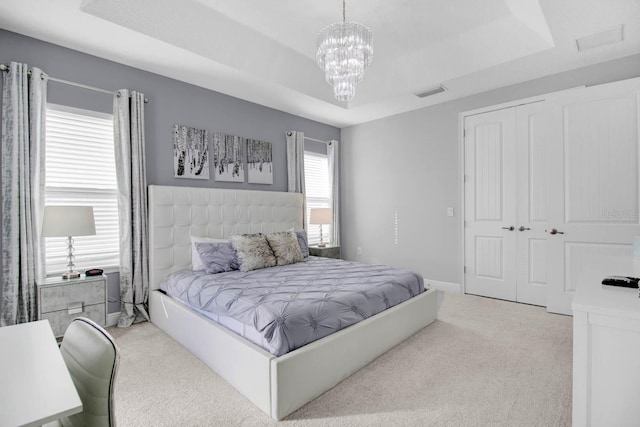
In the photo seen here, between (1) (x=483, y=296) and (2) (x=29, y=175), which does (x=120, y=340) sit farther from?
(1) (x=483, y=296)

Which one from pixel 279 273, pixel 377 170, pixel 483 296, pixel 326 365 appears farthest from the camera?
pixel 377 170

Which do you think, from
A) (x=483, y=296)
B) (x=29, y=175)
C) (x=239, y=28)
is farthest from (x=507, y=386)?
(x=29, y=175)

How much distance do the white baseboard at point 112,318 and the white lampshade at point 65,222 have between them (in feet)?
3.12

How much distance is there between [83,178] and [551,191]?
4.68 meters

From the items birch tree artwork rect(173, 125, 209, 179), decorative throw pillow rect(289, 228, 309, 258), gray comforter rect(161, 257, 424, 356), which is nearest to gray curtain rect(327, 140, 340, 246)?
decorative throw pillow rect(289, 228, 309, 258)

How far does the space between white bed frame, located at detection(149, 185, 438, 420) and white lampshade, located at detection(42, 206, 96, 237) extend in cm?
66

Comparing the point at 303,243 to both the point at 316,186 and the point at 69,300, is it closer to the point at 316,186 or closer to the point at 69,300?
the point at 316,186

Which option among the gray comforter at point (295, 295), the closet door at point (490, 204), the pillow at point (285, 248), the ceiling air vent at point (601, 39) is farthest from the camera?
the closet door at point (490, 204)

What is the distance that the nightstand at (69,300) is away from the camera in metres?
2.64

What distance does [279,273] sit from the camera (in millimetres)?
3146

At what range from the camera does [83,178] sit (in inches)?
122

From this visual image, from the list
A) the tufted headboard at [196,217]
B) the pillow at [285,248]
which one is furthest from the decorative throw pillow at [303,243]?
the tufted headboard at [196,217]

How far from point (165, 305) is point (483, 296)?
12.1 feet

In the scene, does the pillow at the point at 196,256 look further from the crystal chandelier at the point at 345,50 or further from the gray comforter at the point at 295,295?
the crystal chandelier at the point at 345,50
